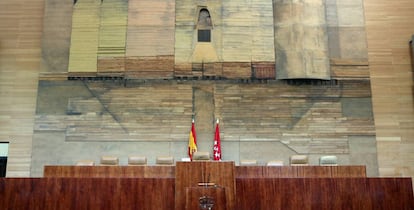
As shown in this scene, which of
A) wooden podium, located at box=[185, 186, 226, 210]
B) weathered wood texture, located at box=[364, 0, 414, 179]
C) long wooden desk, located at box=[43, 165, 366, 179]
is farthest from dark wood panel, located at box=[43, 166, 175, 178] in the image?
weathered wood texture, located at box=[364, 0, 414, 179]

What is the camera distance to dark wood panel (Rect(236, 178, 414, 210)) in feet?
15.2

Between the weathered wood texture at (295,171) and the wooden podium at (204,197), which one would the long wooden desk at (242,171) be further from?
the wooden podium at (204,197)

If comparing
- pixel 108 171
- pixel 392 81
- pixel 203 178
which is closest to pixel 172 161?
pixel 108 171

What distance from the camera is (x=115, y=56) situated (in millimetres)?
7336

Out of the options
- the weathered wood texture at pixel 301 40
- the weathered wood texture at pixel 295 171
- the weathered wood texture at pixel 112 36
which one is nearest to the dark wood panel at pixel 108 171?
the weathered wood texture at pixel 295 171

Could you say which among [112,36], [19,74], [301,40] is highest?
[112,36]

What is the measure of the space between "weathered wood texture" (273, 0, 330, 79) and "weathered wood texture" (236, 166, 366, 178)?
2209mm

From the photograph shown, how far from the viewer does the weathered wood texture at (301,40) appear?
7230 mm

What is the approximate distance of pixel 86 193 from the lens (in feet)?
15.3

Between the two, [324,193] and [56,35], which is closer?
[324,193]

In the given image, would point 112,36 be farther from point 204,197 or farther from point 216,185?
point 204,197

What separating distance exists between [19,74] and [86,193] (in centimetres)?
376

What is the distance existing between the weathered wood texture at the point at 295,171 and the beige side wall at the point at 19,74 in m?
3.98

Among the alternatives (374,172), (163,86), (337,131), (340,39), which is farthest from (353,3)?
(163,86)
